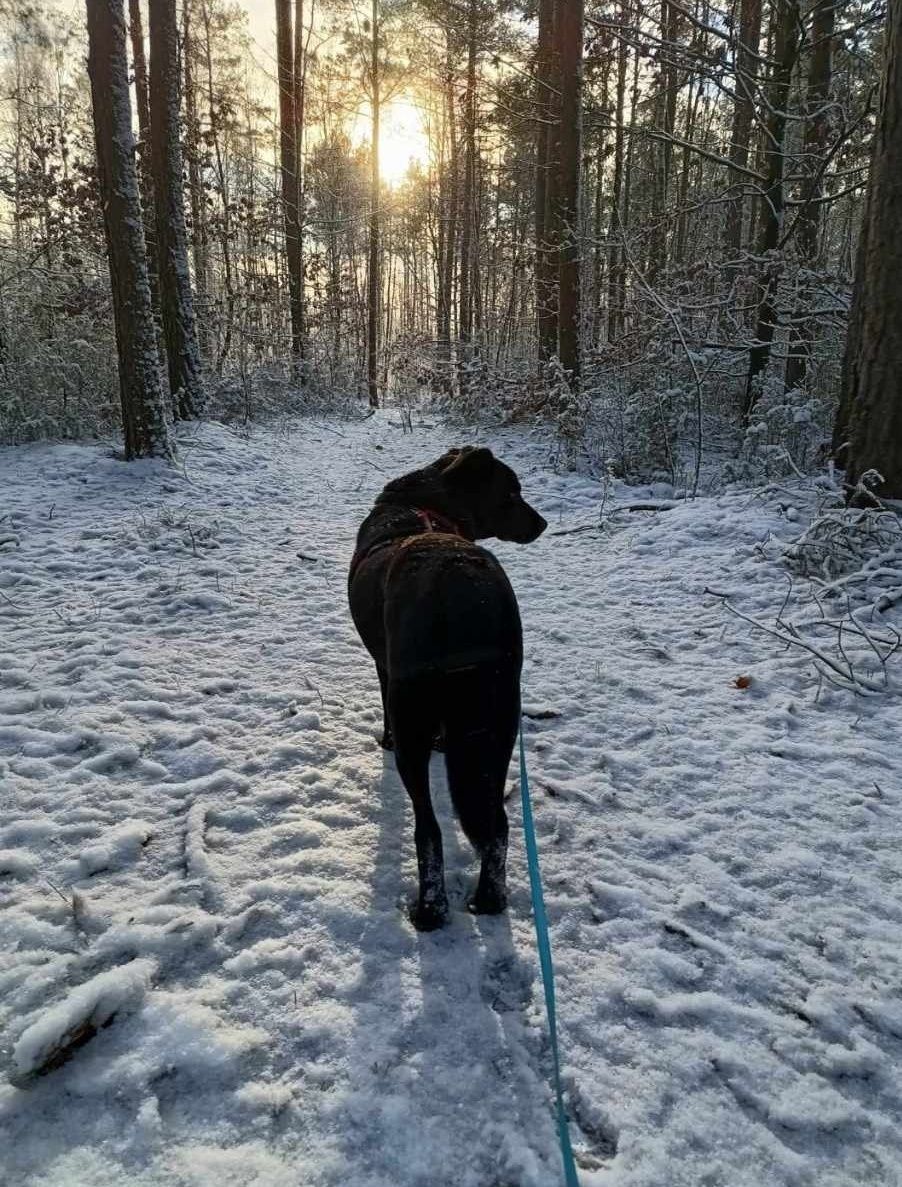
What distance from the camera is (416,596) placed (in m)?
2.07

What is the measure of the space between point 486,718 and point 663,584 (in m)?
3.66

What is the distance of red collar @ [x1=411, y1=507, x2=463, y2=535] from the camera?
2889 millimetres

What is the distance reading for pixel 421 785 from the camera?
212 cm

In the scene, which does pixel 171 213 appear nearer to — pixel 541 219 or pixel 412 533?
pixel 541 219

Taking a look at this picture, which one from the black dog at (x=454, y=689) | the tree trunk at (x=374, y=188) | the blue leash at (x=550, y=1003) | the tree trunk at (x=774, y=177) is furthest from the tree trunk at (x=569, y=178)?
the blue leash at (x=550, y=1003)

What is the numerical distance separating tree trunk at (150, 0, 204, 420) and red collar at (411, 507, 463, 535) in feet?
29.7

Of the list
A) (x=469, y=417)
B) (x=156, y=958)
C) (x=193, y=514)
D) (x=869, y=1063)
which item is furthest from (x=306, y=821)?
(x=469, y=417)

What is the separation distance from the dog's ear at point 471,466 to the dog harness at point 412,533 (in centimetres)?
27

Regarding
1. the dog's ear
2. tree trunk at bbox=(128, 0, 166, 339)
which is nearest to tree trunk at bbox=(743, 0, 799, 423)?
the dog's ear

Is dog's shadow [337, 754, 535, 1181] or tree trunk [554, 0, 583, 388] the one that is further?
tree trunk [554, 0, 583, 388]

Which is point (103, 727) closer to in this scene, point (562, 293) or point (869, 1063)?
point (869, 1063)

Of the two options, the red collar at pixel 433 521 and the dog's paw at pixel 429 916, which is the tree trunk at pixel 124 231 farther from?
the dog's paw at pixel 429 916

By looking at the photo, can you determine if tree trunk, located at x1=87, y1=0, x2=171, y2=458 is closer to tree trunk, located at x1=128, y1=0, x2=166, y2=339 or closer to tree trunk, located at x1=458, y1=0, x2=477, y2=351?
tree trunk, located at x1=128, y1=0, x2=166, y2=339

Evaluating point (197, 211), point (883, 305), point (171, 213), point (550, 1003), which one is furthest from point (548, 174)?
point (550, 1003)
